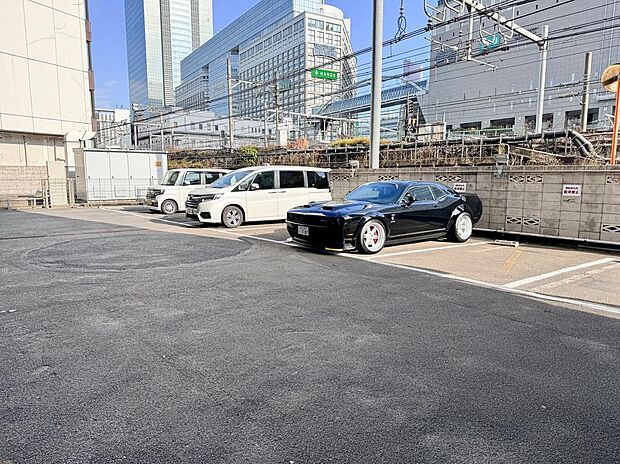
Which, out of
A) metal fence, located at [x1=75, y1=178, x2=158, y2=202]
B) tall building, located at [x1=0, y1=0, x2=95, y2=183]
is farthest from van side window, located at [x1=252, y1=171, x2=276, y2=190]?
tall building, located at [x1=0, y1=0, x2=95, y2=183]

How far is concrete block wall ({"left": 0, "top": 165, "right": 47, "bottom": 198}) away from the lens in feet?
69.4

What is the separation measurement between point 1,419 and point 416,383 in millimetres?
2707

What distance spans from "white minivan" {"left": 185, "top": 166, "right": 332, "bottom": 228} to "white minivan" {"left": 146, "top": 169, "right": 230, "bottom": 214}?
3.94 meters

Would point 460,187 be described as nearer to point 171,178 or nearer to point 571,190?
point 571,190

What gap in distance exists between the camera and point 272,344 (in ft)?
12.1

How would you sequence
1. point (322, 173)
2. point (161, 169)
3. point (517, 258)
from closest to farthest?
point (517, 258), point (322, 173), point (161, 169)

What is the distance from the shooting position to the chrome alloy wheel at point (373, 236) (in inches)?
315

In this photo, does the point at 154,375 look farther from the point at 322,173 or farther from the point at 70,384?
the point at 322,173

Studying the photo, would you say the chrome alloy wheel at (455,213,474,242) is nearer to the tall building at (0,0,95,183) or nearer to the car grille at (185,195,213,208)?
the car grille at (185,195,213,208)

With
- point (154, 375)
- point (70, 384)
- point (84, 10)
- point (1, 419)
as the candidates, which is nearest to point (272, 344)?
point (154, 375)

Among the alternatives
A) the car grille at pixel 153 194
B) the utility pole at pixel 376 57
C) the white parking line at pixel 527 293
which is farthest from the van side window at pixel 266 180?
the white parking line at pixel 527 293

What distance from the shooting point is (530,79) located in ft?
180

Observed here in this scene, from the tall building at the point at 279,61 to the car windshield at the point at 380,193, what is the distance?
9220mm

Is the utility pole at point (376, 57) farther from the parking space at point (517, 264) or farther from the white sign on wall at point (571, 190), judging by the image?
the white sign on wall at point (571, 190)
